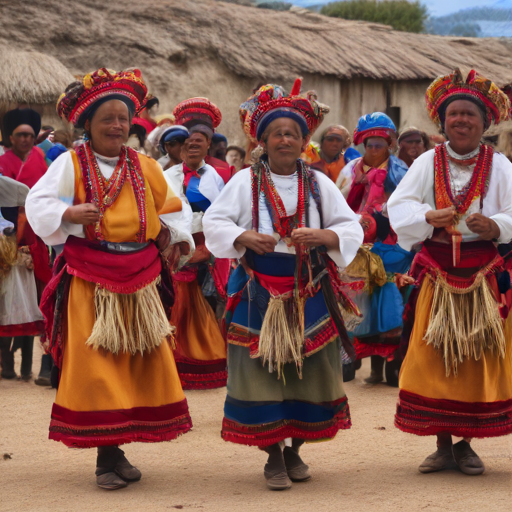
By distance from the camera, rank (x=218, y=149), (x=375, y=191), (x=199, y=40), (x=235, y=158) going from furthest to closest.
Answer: (x=199, y=40)
(x=235, y=158)
(x=218, y=149)
(x=375, y=191)

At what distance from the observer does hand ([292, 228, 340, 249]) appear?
16.7ft

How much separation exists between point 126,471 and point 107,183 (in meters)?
1.62

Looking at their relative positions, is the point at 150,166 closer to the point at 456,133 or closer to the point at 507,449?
the point at 456,133

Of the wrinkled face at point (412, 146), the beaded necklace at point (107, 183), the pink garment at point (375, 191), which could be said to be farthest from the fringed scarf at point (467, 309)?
the wrinkled face at point (412, 146)

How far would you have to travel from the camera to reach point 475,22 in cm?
577

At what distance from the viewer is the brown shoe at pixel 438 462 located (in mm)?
5488

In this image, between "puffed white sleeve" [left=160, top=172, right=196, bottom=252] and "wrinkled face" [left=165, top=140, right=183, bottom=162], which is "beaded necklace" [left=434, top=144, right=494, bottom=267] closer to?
"puffed white sleeve" [left=160, top=172, right=196, bottom=252]

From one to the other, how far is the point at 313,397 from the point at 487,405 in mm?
996

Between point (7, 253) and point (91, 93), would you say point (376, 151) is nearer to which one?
point (7, 253)

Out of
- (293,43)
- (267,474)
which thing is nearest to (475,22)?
(267,474)

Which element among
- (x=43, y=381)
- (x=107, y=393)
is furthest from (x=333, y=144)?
(x=107, y=393)

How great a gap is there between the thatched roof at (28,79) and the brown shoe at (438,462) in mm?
10996

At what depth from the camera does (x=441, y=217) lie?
5277 mm

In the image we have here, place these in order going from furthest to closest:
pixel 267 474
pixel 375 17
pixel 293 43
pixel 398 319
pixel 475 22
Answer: pixel 375 17
pixel 293 43
pixel 398 319
pixel 475 22
pixel 267 474
